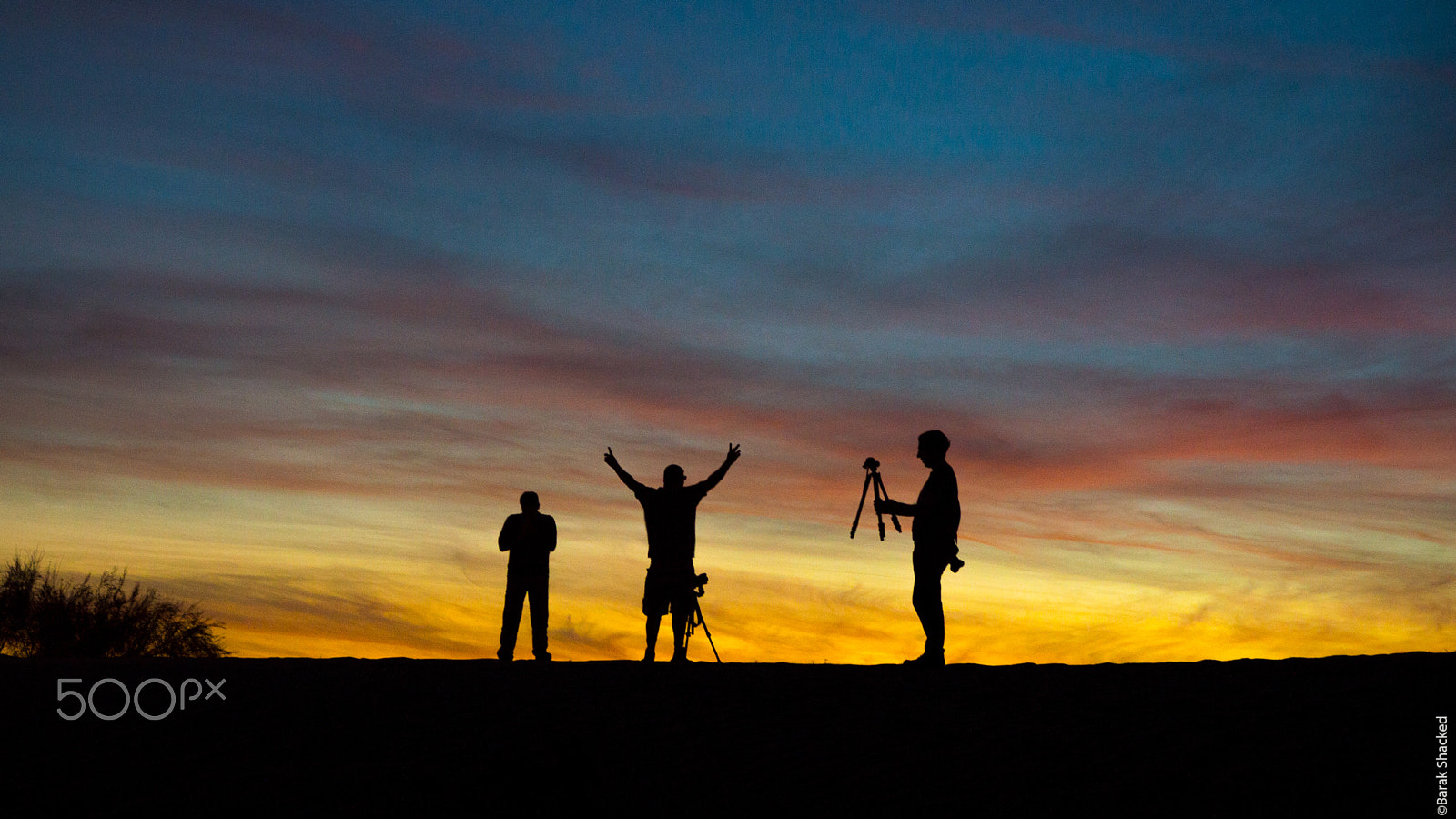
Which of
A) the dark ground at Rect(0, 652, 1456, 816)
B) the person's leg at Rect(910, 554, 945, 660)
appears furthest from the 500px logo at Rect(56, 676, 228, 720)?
the person's leg at Rect(910, 554, 945, 660)

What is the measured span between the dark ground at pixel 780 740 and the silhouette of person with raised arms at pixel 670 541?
1.48m

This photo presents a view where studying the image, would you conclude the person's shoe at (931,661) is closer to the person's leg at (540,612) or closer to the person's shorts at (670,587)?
the person's shorts at (670,587)

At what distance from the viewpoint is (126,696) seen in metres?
11.7

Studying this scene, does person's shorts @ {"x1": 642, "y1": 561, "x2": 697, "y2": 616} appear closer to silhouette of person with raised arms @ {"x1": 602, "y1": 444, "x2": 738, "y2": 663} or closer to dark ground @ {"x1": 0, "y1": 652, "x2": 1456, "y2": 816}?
silhouette of person with raised arms @ {"x1": 602, "y1": 444, "x2": 738, "y2": 663}

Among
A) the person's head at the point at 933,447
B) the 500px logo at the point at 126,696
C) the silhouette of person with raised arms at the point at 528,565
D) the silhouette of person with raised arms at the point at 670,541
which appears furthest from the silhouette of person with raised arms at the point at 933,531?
the 500px logo at the point at 126,696

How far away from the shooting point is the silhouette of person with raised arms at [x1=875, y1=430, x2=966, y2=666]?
38.4 feet

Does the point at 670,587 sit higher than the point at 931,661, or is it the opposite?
the point at 670,587

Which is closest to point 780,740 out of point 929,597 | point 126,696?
point 929,597

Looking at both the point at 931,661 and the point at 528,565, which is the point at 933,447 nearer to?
the point at 931,661

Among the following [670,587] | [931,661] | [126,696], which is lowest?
[126,696]

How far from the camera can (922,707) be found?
10047mm

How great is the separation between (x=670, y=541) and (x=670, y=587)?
1.50 ft

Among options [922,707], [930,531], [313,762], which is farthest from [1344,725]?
[313,762]

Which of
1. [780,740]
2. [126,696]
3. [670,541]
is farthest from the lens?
[670,541]
